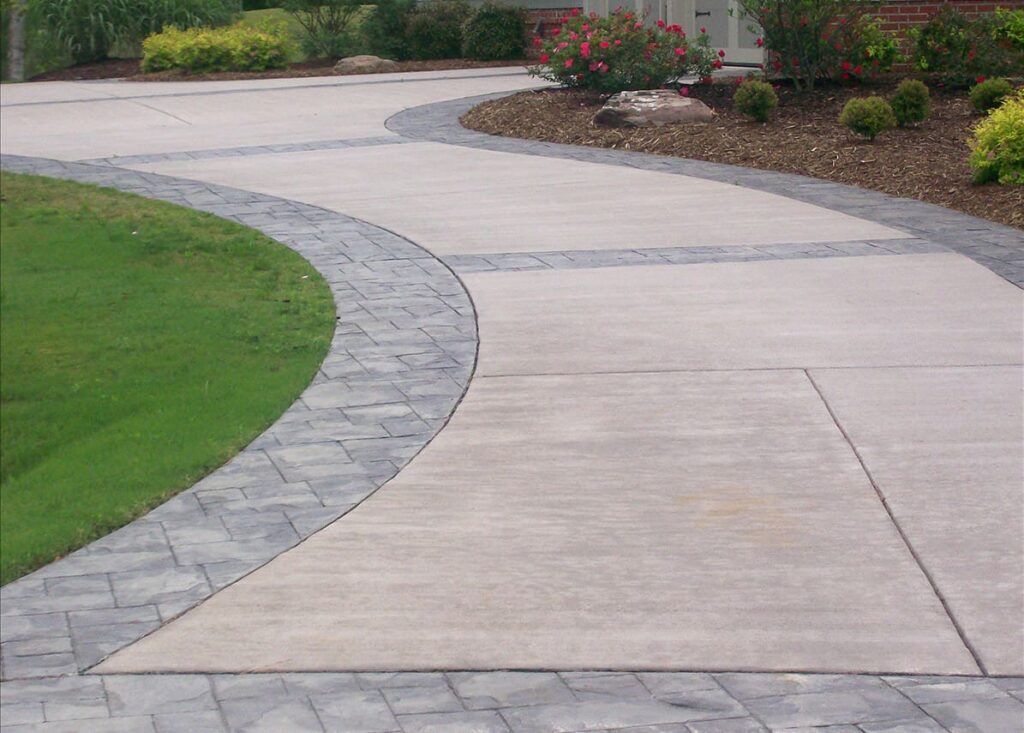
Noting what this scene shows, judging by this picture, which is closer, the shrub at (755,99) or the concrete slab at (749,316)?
the concrete slab at (749,316)

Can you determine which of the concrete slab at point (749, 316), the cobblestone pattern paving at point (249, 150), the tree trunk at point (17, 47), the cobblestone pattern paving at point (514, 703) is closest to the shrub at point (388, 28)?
the tree trunk at point (17, 47)

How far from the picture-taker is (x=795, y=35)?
50.8 ft

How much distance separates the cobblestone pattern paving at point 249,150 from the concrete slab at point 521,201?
372mm

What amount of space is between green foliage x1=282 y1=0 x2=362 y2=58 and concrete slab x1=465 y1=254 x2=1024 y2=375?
1841 centimetres

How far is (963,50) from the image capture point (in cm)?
1582

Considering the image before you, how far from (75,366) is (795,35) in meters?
10.6

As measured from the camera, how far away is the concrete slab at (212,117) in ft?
49.9

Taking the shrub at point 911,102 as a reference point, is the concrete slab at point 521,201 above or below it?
below

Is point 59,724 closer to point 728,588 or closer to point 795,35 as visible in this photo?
point 728,588

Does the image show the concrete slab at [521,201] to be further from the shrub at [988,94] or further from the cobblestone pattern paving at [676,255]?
the shrub at [988,94]

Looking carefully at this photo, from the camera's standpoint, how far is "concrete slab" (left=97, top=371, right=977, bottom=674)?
4.12 m

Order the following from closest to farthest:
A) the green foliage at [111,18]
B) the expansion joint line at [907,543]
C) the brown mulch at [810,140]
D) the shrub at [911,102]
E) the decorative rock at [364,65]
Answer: the expansion joint line at [907,543] → the brown mulch at [810,140] → the shrub at [911,102] → the decorative rock at [364,65] → the green foliage at [111,18]

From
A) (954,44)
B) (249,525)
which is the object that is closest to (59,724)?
(249,525)

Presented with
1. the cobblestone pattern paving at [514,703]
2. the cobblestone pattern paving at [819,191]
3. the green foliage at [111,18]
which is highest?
the green foliage at [111,18]
